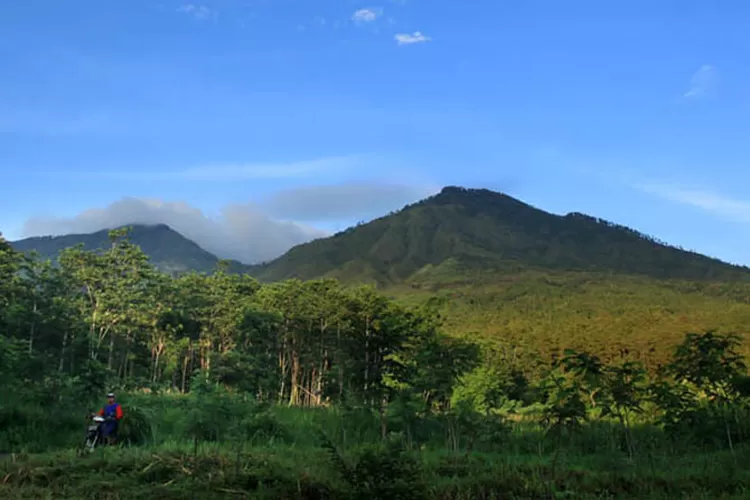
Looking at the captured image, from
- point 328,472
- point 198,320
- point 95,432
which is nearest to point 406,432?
point 328,472

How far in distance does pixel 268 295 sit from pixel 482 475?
120 ft

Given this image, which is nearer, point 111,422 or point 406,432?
point 111,422

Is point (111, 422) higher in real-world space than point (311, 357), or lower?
higher

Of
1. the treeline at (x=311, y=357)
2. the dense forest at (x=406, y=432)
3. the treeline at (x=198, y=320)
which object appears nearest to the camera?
the dense forest at (x=406, y=432)

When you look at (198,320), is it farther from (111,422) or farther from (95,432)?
(95,432)

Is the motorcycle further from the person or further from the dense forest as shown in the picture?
the dense forest

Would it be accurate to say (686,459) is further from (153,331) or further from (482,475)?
(153,331)

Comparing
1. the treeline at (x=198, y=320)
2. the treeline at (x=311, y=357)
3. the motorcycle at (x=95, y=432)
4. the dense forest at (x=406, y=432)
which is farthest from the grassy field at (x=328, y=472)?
the treeline at (x=198, y=320)

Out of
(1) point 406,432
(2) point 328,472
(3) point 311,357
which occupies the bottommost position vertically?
(1) point 406,432

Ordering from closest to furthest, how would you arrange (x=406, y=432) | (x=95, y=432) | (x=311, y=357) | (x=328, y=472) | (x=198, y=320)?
(x=328, y=472)
(x=95, y=432)
(x=406, y=432)
(x=311, y=357)
(x=198, y=320)

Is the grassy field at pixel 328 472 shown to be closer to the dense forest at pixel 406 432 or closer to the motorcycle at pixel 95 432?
the dense forest at pixel 406 432

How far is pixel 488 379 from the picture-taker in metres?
42.6

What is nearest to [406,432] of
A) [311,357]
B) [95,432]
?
[95,432]

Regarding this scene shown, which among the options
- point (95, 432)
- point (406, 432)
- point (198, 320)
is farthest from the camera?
point (198, 320)
